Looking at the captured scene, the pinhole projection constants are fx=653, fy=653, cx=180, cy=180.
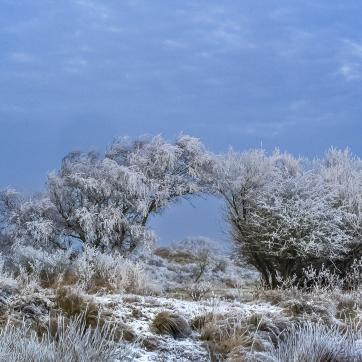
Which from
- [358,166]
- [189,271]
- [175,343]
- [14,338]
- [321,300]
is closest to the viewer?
[14,338]

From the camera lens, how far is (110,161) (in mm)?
17656

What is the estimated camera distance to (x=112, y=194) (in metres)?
17.5

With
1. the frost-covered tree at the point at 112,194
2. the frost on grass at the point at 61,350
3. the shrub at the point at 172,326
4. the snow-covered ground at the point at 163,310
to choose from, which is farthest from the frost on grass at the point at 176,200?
the frost on grass at the point at 61,350

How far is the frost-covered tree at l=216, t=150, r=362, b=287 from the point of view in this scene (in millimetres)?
16156

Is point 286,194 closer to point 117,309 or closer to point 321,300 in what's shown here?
point 321,300

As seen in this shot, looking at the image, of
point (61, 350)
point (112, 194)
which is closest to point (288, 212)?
point (112, 194)

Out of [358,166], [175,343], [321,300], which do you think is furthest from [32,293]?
[358,166]

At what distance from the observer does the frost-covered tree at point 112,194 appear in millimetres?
17188

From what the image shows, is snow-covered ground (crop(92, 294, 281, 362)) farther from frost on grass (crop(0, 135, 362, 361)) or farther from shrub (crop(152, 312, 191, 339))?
frost on grass (crop(0, 135, 362, 361))

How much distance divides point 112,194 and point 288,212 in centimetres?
472

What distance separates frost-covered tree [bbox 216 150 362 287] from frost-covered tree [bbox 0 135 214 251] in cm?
131

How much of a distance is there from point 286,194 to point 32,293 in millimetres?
9270

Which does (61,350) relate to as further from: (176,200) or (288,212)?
(176,200)

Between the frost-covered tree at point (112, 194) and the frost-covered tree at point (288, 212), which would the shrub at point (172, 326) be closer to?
the frost-covered tree at point (288, 212)
